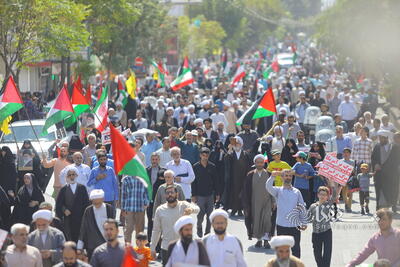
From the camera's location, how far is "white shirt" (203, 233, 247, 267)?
34.7 ft

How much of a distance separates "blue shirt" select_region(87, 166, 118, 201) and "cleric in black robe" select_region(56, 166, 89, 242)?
1131 millimetres

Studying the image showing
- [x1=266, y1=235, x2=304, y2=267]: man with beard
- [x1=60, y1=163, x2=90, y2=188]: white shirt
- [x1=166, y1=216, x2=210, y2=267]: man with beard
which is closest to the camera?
[x1=266, y1=235, x2=304, y2=267]: man with beard

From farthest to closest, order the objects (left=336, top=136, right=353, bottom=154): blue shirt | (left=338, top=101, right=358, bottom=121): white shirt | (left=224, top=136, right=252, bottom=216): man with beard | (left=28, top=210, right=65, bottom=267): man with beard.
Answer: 1. (left=338, top=101, right=358, bottom=121): white shirt
2. (left=336, top=136, right=353, bottom=154): blue shirt
3. (left=224, top=136, right=252, bottom=216): man with beard
4. (left=28, top=210, right=65, bottom=267): man with beard

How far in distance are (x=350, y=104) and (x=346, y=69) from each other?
5739cm

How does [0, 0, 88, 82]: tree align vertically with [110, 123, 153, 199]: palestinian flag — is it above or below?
above

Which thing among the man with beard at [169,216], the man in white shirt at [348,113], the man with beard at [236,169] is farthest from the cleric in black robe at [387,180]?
the man in white shirt at [348,113]

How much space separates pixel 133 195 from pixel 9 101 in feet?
15.6

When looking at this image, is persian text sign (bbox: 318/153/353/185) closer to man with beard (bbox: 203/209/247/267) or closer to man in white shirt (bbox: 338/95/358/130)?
man with beard (bbox: 203/209/247/267)

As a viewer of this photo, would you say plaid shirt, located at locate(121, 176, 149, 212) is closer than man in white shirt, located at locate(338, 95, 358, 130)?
Yes

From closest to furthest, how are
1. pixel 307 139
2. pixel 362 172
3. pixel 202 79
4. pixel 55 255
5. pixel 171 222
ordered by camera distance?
pixel 55 255 < pixel 171 222 < pixel 362 172 < pixel 307 139 < pixel 202 79

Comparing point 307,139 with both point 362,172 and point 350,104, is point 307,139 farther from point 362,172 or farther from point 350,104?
point 362,172

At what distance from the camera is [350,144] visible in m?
22.9

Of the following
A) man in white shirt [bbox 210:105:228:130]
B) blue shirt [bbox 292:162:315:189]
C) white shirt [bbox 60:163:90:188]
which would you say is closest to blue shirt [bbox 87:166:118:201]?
white shirt [bbox 60:163:90:188]

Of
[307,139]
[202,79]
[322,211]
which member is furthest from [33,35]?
[202,79]
